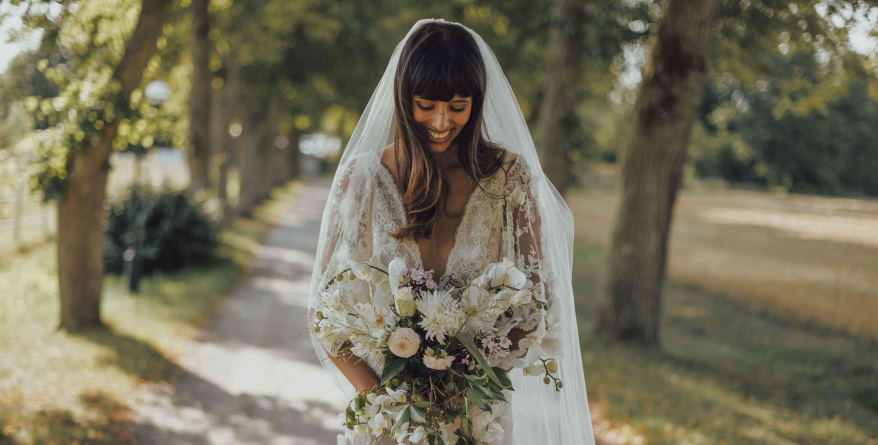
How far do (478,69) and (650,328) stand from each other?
6895 mm

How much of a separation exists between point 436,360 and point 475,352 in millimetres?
132

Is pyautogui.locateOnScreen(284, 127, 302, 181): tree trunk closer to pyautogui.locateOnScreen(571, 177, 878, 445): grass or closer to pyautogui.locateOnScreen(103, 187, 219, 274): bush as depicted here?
pyautogui.locateOnScreen(571, 177, 878, 445): grass

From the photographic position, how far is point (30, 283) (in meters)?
9.66

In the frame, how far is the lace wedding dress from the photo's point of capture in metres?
2.53

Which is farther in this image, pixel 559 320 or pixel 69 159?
pixel 69 159

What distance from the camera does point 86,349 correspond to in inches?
263

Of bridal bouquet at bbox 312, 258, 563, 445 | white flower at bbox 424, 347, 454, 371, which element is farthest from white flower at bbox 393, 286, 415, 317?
white flower at bbox 424, 347, 454, 371

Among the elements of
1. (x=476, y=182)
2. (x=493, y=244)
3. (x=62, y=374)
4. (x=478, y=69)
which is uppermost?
(x=478, y=69)

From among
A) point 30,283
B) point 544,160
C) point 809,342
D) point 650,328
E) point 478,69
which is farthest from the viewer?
point 809,342

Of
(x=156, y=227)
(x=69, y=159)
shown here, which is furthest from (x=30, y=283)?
(x=69, y=159)

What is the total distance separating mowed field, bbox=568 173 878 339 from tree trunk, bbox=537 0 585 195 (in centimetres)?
618

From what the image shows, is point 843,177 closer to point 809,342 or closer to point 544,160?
point 809,342

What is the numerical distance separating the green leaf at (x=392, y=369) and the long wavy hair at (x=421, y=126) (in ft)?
1.50

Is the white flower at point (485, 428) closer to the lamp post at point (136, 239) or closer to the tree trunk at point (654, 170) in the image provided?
the tree trunk at point (654, 170)
